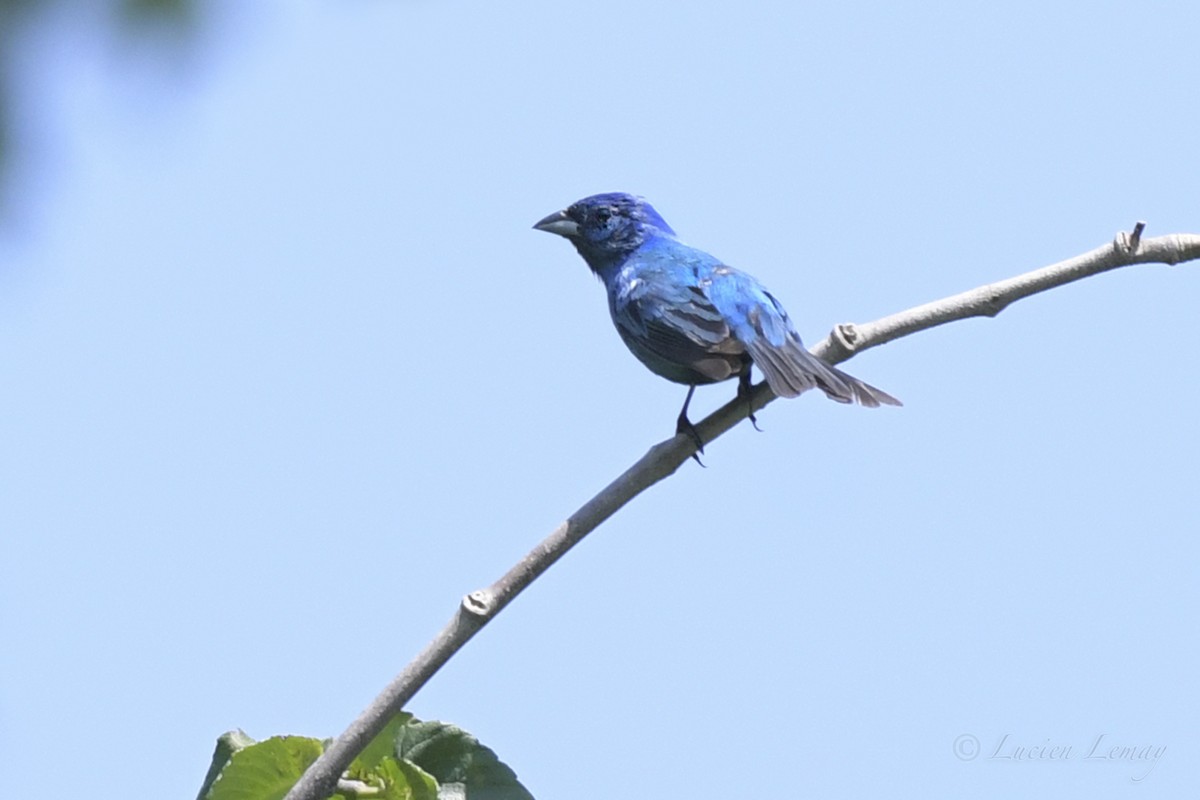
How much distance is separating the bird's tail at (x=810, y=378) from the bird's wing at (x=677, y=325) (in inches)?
8.9

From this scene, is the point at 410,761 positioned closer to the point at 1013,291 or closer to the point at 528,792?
the point at 528,792

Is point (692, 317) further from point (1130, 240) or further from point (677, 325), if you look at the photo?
point (1130, 240)

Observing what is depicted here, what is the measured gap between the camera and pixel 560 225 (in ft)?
25.0

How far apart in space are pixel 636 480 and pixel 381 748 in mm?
1093

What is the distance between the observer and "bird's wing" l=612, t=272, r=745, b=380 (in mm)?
5742

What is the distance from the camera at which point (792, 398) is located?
16.3ft

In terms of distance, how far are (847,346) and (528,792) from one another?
1.55m

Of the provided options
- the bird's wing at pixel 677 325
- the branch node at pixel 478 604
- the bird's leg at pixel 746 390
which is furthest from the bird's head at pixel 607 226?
the branch node at pixel 478 604

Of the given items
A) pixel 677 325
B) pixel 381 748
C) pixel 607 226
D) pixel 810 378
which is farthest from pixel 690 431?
pixel 607 226

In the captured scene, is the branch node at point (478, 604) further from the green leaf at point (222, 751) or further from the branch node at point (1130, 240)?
the branch node at point (1130, 240)

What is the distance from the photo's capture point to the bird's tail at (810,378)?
5.14 metres

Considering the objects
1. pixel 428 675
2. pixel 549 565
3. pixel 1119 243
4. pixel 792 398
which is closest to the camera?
pixel 428 675

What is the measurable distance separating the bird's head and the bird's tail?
78.6 inches

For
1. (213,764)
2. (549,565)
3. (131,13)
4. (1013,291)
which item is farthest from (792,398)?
(131,13)
